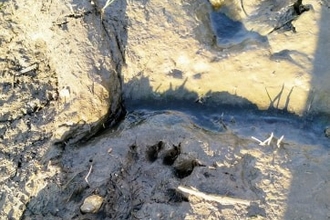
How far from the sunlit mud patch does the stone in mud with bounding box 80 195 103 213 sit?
4.65ft

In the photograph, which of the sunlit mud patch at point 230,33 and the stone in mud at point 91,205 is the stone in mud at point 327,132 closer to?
the sunlit mud patch at point 230,33

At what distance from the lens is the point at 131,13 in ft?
12.9

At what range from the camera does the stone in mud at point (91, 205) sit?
3314 mm

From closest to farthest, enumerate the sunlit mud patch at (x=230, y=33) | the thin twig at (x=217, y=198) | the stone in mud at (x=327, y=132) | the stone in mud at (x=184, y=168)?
the thin twig at (x=217, y=198), the stone in mud at (x=184, y=168), the stone in mud at (x=327, y=132), the sunlit mud patch at (x=230, y=33)

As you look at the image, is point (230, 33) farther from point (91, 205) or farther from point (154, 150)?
point (91, 205)

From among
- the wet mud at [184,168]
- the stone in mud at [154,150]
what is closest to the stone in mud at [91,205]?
the wet mud at [184,168]

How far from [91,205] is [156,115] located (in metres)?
0.80

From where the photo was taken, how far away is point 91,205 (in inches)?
131

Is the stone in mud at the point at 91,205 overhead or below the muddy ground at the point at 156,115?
below

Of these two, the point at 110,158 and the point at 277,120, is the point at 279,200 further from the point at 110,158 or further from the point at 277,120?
the point at 110,158

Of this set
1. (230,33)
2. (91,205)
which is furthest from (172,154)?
(230,33)

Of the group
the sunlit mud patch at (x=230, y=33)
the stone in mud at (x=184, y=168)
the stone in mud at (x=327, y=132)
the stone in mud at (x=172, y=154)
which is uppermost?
the sunlit mud patch at (x=230, y=33)

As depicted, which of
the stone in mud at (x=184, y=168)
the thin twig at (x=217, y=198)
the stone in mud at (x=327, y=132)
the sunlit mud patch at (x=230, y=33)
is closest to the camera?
the thin twig at (x=217, y=198)

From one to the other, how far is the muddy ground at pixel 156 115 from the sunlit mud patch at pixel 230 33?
2 centimetres
